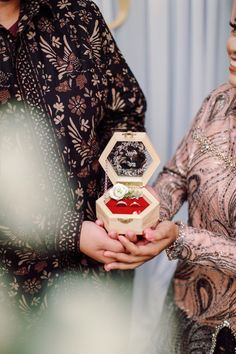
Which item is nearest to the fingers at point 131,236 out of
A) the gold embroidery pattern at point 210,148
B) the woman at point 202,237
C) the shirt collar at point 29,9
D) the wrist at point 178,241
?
the woman at point 202,237

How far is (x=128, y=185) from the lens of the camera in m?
1.14

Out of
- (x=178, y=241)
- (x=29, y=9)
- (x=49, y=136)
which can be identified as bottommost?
(x=178, y=241)

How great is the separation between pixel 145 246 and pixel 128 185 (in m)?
0.16

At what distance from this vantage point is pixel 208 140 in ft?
3.72

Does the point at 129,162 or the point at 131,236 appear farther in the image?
the point at 129,162

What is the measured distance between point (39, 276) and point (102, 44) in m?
0.59

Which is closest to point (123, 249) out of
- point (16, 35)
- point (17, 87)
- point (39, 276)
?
point (39, 276)

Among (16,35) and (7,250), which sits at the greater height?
(16,35)

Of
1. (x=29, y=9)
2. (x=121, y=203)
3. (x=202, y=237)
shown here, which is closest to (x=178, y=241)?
(x=202, y=237)

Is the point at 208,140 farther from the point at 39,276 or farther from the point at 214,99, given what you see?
the point at 39,276

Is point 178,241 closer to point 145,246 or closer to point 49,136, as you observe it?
point 145,246

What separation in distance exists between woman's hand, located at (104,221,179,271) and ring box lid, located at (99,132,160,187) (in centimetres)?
13

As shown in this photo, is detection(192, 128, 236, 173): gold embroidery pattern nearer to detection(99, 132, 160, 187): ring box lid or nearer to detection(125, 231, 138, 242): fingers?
detection(99, 132, 160, 187): ring box lid

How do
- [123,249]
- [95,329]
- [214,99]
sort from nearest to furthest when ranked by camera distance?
[123,249]
[214,99]
[95,329]
